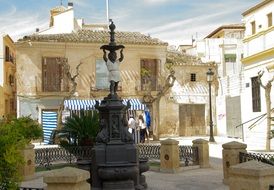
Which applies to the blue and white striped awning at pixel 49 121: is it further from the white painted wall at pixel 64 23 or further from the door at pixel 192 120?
the door at pixel 192 120

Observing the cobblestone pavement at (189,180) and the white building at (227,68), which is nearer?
the cobblestone pavement at (189,180)

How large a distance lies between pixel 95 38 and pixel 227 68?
32.9ft

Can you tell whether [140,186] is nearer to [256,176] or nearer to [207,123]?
[256,176]

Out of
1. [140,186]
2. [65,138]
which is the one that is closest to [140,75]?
[65,138]

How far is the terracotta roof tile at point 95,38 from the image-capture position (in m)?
28.0

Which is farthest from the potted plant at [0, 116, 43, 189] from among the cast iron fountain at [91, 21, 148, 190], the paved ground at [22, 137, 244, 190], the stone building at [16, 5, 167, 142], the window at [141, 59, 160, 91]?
the window at [141, 59, 160, 91]

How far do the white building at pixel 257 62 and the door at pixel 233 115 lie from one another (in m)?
5.18

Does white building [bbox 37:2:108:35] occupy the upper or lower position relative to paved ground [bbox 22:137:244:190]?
upper

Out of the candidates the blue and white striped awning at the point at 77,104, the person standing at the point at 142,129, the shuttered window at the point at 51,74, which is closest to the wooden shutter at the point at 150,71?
the blue and white striped awning at the point at 77,104

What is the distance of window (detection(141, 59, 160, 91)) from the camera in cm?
2955

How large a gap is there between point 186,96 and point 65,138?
17.9 m

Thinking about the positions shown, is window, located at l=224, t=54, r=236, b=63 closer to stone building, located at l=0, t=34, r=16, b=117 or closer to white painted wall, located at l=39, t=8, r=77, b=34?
white painted wall, located at l=39, t=8, r=77, b=34

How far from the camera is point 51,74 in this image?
28156mm

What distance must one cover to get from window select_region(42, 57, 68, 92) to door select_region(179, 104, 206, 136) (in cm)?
784
